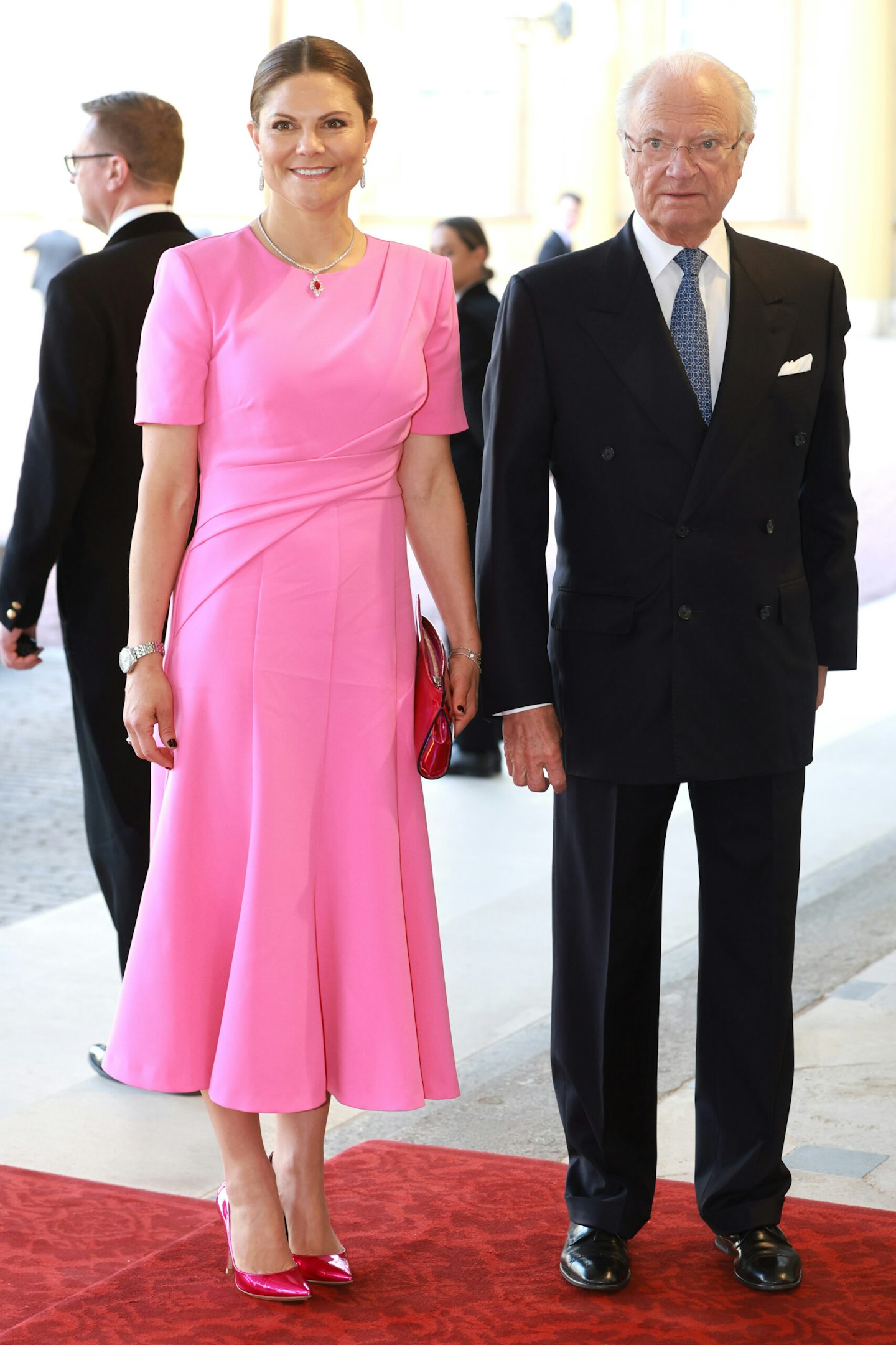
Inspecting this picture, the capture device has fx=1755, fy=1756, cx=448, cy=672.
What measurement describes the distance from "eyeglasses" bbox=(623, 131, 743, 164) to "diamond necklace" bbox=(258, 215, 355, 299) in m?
0.46

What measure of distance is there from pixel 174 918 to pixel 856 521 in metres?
1.23

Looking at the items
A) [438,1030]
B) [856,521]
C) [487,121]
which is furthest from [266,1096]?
[487,121]

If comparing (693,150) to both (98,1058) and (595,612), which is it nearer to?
(595,612)

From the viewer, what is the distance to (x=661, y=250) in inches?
106

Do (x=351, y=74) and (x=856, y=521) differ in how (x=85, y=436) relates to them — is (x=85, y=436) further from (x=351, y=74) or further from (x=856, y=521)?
(x=856, y=521)

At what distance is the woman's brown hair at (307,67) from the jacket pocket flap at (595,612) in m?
0.81

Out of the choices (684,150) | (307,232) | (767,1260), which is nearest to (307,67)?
(307,232)

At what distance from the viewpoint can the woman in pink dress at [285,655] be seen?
2600 millimetres

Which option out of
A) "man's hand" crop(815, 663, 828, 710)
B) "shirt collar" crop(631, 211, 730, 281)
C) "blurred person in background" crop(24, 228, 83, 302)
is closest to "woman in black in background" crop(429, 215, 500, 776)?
"man's hand" crop(815, 663, 828, 710)

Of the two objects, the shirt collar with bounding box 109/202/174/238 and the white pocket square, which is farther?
the shirt collar with bounding box 109/202/174/238

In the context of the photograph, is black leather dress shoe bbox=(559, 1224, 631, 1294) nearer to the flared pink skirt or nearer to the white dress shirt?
the flared pink skirt

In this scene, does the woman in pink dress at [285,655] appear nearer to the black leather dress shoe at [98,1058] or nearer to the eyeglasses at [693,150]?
the eyeglasses at [693,150]

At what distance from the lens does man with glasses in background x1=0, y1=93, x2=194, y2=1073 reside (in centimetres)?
361

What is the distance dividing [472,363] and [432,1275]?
383cm
